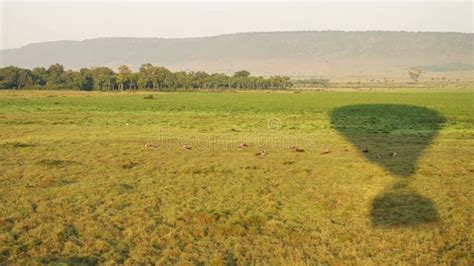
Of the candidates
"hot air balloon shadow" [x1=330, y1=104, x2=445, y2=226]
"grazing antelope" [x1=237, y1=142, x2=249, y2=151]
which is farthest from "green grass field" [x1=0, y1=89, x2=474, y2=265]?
"grazing antelope" [x1=237, y1=142, x2=249, y2=151]

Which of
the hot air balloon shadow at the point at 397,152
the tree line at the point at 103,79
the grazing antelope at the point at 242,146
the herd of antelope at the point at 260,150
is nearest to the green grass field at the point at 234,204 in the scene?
the hot air balloon shadow at the point at 397,152

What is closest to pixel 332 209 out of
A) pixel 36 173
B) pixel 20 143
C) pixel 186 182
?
pixel 186 182

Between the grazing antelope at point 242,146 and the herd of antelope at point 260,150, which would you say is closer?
the herd of antelope at point 260,150

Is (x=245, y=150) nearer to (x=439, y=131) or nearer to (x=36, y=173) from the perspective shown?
(x=36, y=173)

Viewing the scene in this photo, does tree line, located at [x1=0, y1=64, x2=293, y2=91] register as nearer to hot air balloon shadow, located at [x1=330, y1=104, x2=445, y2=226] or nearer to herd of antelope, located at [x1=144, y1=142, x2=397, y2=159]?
hot air balloon shadow, located at [x1=330, y1=104, x2=445, y2=226]

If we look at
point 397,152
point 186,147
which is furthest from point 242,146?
point 397,152

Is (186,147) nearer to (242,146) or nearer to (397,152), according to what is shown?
(242,146)

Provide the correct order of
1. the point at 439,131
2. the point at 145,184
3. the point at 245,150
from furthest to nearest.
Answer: the point at 439,131, the point at 245,150, the point at 145,184

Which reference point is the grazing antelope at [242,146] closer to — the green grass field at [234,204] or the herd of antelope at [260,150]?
the herd of antelope at [260,150]
